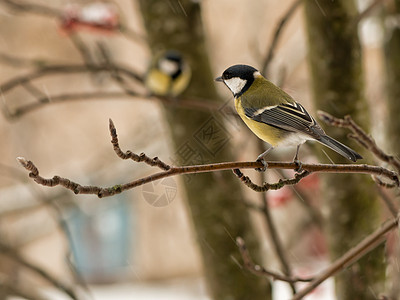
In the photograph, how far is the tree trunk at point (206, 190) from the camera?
1.26 metres

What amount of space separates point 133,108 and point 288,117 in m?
4.74

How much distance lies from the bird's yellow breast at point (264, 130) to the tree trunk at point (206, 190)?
0.53 metres

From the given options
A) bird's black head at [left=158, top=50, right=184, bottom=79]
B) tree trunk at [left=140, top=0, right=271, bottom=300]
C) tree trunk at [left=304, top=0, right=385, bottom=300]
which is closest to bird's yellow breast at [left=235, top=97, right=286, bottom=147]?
tree trunk at [left=304, top=0, right=385, bottom=300]

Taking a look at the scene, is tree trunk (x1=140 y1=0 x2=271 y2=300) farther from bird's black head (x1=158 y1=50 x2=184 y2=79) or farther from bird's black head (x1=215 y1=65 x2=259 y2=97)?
bird's black head (x1=215 y1=65 x2=259 y2=97)

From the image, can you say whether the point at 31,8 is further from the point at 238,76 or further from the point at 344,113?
the point at 238,76

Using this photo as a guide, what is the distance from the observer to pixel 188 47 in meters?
1.38

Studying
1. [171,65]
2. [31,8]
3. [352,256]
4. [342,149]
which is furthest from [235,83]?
[171,65]

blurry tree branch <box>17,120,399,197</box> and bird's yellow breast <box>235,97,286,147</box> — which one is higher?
bird's yellow breast <box>235,97,286,147</box>

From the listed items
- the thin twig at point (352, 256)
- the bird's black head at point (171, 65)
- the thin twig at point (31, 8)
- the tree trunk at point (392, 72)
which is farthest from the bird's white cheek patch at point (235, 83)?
the bird's black head at point (171, 65)

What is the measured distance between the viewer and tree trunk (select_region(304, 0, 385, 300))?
890 millimetres

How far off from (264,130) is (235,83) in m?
0.08

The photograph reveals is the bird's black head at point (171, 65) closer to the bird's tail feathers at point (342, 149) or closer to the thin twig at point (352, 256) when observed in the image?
the thin twig at point (352, 256)

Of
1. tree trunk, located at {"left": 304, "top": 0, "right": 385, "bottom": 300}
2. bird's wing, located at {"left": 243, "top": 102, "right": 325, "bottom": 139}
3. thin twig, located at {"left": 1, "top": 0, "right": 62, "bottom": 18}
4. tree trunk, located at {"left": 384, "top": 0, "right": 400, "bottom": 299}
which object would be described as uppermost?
thin twig, located at {"left": 1, "top": 0, "right": 62, "bottom": 18}

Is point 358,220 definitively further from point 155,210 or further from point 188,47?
point 155,210
